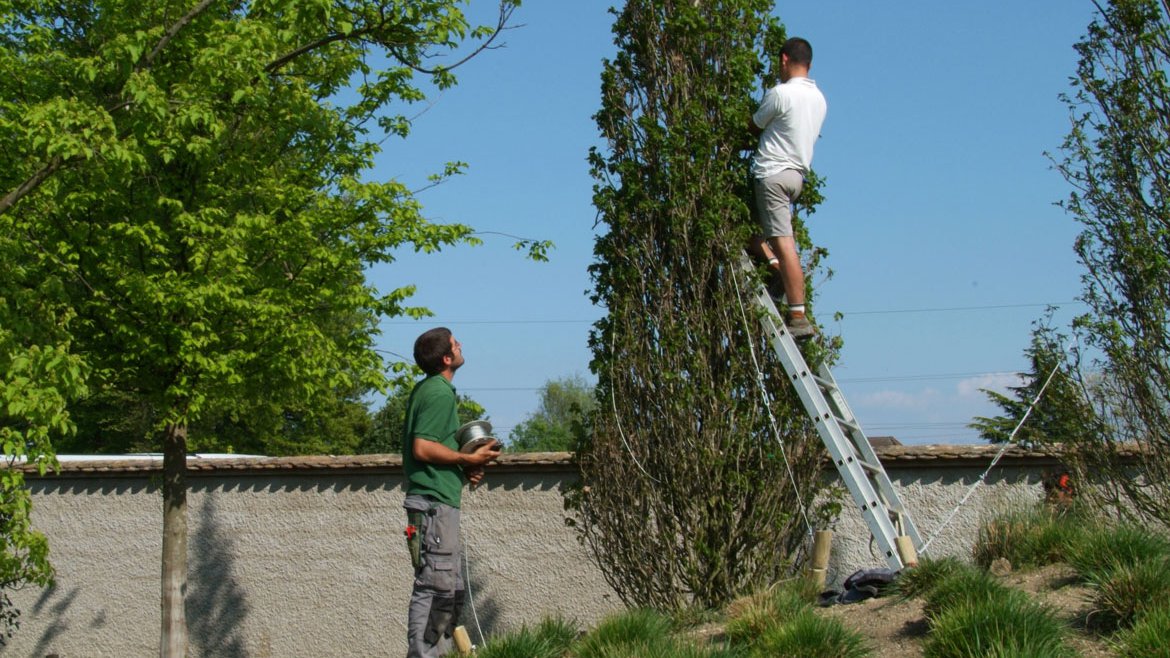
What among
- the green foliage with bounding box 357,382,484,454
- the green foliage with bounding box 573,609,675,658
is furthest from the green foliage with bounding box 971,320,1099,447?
the green foliage with bounding box 357,382,484,454

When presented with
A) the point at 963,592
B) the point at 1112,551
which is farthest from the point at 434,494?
the point at 1112,551

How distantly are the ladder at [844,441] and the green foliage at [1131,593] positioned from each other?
1123mm

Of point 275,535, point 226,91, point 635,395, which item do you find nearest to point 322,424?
point 275,535

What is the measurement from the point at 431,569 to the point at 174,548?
7.15 metres

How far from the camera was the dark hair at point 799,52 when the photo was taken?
6799 millimetres

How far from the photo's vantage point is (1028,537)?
6.37 metres

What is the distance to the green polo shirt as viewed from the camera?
6.03 meters

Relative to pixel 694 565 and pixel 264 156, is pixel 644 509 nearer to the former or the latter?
pixel 694 565

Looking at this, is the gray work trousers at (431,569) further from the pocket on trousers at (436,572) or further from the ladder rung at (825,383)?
the ladder rung at (825,383)

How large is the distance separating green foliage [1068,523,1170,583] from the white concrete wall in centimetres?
489

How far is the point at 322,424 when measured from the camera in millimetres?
46781

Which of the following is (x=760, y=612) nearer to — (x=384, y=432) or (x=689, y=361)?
(x=689, y=361)

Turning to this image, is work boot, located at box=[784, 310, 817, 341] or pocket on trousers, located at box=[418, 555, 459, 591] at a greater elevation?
work boot, located at box=[784, 310, 817, 341]

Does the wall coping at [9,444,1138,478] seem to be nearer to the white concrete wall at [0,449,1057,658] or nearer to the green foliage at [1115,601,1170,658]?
the white concrete wall at [0,449,1057,658]
